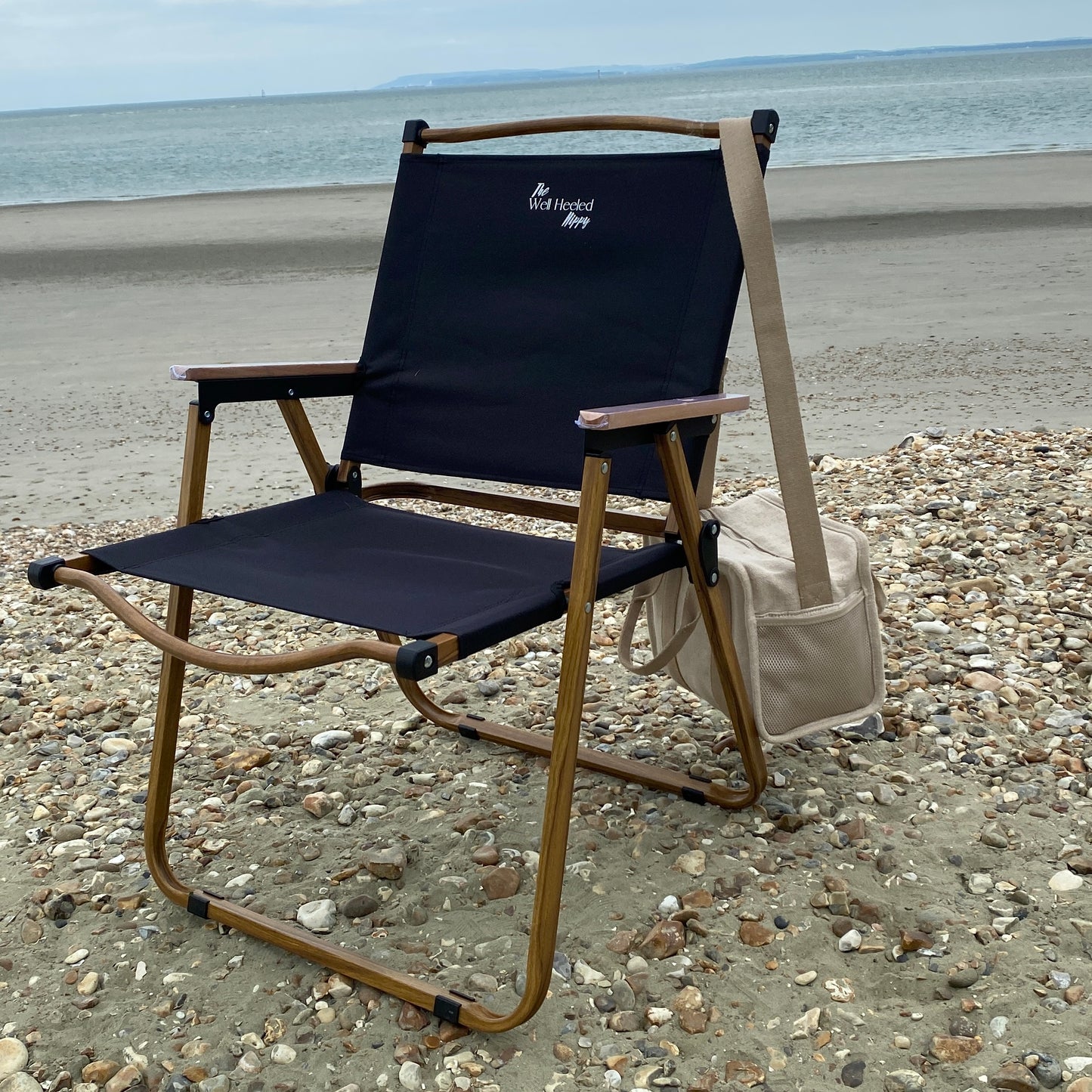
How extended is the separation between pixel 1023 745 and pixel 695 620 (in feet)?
2.52

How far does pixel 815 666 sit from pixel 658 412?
68 cm

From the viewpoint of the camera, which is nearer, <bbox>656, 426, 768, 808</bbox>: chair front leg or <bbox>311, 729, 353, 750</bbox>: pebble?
<bbox>656, 426, 768, 808</bbox>: chair front leg

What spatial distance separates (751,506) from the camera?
2.47 meters

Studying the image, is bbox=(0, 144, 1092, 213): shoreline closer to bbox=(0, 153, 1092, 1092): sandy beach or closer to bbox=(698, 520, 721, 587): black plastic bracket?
bbox=(0, 153, 1092, 1092): sandy beach

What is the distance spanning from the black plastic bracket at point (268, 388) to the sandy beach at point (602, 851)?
2.45 ft

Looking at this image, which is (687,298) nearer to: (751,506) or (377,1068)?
(751,506)

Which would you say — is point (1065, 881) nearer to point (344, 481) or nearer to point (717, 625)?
point (717, 625)

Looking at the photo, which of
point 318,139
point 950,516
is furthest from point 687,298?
point 318,139

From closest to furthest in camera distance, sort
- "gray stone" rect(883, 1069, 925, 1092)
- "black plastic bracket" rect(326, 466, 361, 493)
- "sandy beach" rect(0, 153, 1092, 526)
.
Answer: "gray stone" rect(883, 1069, 925, 1092) < "black plastic bracket" rect(326, 466, 361, 493) < "sandy beach" rect(0, 153, 1092, 526)

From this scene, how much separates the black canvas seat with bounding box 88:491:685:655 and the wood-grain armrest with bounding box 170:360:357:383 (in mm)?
250

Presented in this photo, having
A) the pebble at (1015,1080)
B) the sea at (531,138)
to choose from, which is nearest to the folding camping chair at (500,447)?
the pebble at (1015,1080)

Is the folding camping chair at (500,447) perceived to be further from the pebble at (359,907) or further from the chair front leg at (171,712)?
the pebble at (359,907)

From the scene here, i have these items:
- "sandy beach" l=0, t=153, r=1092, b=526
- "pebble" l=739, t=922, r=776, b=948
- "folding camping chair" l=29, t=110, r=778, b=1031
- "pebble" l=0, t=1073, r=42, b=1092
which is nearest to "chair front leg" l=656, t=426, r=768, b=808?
"folding camping chair" l=29, t=110, r=778, b=1031

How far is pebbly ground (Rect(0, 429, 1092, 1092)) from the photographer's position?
171 cm
